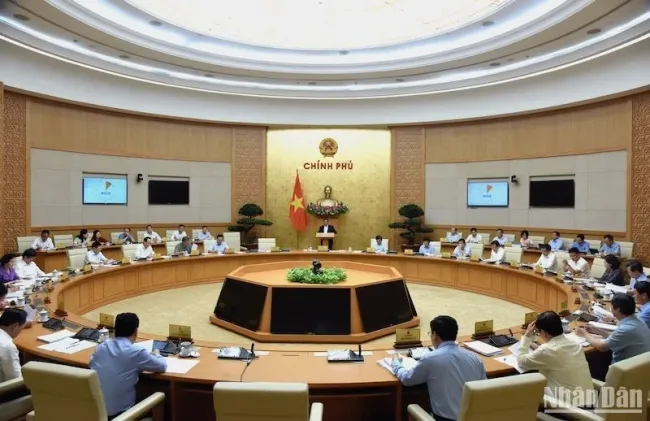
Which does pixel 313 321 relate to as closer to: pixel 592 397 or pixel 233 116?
pixel 592 397

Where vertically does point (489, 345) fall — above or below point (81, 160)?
below

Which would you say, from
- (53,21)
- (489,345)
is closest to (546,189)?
(489,345)

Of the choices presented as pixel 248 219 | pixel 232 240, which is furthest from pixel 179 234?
pixel 248 219

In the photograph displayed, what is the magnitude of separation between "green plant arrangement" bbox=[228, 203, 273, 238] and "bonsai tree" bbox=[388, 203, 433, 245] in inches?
140

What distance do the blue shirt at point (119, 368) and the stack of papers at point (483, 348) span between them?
2306 mm

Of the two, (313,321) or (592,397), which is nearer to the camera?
(592,397)

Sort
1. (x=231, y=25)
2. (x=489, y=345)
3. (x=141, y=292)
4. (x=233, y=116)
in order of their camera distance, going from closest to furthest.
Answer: (x=489, y=345)
(x=141, y=292)
(x=231, y=25)
(x=233, y=116)

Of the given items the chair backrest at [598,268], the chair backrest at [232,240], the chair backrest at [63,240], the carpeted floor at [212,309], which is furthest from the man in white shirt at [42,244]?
the chair backrest at [598,268]

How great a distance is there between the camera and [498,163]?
10727 millimetres

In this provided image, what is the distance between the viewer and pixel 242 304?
17.7ft

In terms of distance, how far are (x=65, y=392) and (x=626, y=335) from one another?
3599 millimetres

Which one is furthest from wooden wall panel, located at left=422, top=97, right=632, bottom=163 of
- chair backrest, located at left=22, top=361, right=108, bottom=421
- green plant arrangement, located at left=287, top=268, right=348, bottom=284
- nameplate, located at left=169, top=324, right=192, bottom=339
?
chair backrest, located at left=22, top=361, right=108, bottom=421

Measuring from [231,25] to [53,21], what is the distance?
9.69 ft

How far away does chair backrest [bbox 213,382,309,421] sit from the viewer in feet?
6.16
